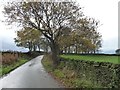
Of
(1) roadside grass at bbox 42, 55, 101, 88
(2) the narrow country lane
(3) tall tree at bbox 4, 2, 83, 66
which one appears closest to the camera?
(1) roadside grass at bbox 42, 55, 101, 88

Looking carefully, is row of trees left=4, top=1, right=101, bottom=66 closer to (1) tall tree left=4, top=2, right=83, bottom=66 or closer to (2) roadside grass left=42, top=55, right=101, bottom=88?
(1) tall tree left=4, top=2, right=83, bottom=66

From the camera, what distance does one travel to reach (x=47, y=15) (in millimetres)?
35031

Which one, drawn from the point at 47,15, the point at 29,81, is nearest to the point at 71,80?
the point at 29,81

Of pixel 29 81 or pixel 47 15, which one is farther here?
pixel 47 15

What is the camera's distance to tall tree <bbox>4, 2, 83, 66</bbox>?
34.2 metres

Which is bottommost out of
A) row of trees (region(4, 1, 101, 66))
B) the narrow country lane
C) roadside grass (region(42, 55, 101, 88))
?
the narrow country lane

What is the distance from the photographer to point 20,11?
34.6 meters

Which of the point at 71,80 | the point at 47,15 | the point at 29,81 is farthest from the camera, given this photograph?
the point at 47,15

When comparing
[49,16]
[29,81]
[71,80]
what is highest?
[49,16]

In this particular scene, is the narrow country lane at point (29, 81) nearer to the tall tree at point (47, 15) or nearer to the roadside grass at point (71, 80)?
the roadside grass at point (71, 80)

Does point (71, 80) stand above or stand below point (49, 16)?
below

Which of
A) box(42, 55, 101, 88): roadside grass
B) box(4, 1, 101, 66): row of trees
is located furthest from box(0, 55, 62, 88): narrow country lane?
box(4, 1, 101, 66): row of trees

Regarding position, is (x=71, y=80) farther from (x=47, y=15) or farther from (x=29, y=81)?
(x=47, y=15)

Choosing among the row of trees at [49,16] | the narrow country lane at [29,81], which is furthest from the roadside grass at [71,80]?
the row of trees at [49,16]
